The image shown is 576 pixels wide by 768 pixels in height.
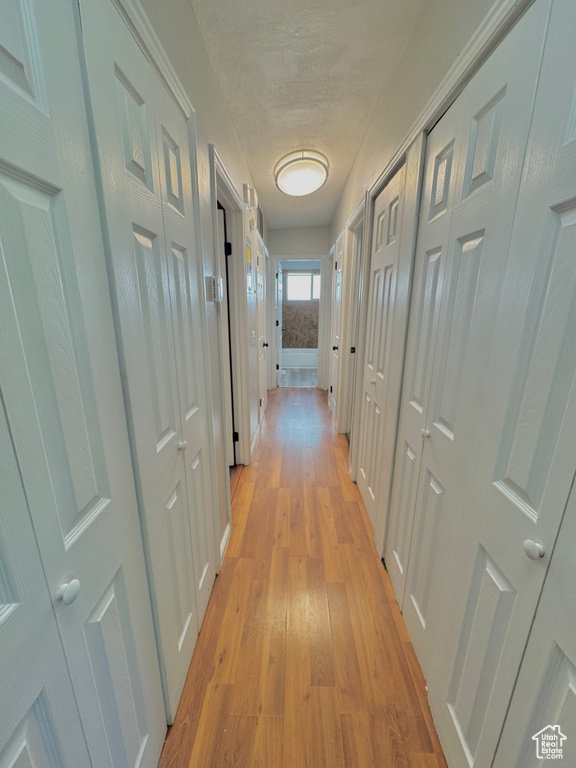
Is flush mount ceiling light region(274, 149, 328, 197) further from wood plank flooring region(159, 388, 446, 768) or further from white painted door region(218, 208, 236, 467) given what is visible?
wood plank flooring region(159, 388, 446, 768)

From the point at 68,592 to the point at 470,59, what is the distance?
1599 mm

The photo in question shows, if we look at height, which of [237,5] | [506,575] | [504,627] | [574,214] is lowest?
[504,627]

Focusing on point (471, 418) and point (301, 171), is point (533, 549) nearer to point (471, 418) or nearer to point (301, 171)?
point (471, 418)

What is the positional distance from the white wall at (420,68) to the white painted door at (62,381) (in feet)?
3.47

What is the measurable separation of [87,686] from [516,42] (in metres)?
1.66

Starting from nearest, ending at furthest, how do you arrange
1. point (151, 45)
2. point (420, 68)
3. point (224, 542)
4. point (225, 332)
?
point (151, 45)
point (420, 68)
point (224, 542)
point (225, 332)

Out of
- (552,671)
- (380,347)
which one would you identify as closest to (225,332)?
(380,347)

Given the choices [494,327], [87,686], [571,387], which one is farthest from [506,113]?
[87,686]

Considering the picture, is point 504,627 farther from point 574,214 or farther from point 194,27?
point 194,27

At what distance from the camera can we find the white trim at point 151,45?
0.71m

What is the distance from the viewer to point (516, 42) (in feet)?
2.26

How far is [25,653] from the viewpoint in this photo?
17.4 inches

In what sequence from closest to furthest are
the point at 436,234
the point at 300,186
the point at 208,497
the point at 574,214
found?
the point at 574,214 < the point at 436,234 < the point at 208,497 < the point at 300,186

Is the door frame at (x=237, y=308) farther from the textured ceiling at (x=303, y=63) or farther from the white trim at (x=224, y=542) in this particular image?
the textured ceiling at (x=303, y=63)
